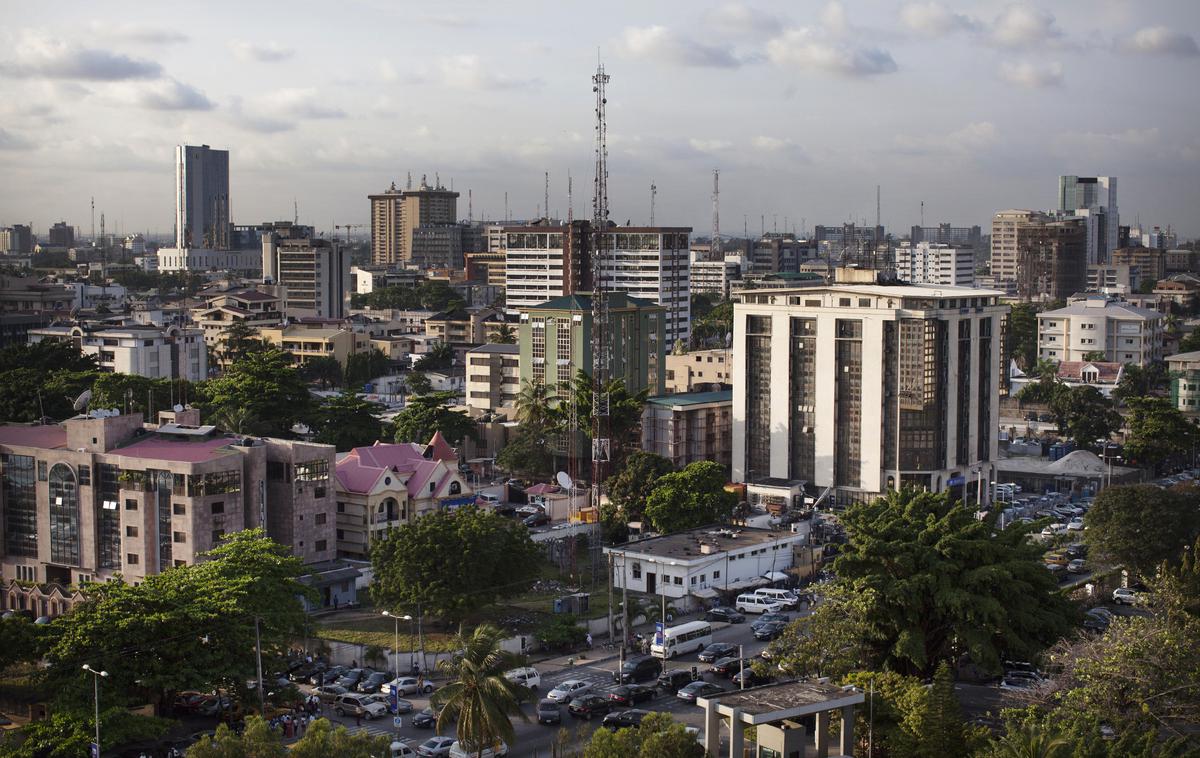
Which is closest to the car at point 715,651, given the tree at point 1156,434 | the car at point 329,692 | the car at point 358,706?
the car at point 358,706

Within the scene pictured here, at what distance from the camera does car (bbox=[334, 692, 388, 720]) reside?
22969 mm

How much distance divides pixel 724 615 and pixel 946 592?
706cm

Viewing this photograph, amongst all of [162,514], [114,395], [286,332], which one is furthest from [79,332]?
[162,514]

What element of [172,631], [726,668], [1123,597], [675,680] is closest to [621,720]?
[675,680]

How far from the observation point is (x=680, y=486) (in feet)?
114

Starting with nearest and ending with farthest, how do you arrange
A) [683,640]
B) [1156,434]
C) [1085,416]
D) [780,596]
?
1. [683,640]
2. [780,596]
3. [1156,434]
4. [1085,416]

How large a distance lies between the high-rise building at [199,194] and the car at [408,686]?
164m

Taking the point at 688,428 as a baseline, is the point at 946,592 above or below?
below

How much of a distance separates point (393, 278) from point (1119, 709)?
95.4 meters

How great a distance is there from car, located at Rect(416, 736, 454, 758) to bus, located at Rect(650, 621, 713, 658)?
19.3 feet

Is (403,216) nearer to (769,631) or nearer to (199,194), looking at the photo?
(199,194)

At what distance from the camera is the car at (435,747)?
20.9m

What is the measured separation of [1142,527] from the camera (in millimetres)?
30672

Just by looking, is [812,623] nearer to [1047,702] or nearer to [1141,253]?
[1047,702]
